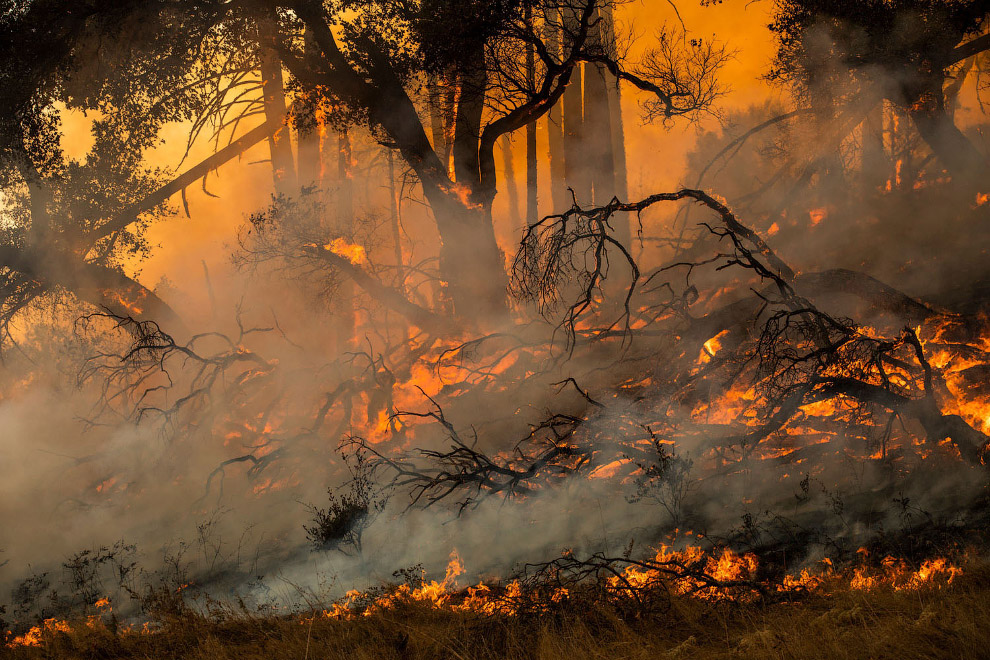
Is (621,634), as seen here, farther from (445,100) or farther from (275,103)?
(275,103)

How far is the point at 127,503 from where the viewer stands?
33.9 feet

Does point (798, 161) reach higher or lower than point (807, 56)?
lower

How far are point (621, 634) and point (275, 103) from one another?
41.3ft

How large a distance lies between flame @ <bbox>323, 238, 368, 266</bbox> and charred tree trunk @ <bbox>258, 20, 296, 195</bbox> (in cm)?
125

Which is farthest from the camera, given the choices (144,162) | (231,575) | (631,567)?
(144,162)

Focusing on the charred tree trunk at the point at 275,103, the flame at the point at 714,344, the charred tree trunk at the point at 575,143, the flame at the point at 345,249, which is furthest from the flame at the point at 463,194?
the charred tree trunk at the point at 575,143

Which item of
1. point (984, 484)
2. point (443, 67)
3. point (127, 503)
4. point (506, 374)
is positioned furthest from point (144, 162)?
point (984, 484)

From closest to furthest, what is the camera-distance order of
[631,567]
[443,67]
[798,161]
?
[631,567]
[443,67]
[798,161]

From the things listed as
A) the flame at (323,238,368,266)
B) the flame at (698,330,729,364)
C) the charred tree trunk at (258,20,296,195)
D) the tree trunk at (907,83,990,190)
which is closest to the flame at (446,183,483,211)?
the flame at (323,238,368,266)

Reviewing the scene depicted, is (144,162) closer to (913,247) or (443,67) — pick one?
(443,67)

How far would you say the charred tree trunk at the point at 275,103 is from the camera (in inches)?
380

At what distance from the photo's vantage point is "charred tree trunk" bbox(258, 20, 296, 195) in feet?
31.7

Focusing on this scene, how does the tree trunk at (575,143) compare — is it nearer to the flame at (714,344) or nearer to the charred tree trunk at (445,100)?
the charred tree trunk at (445,100)

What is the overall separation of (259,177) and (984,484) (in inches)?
800
